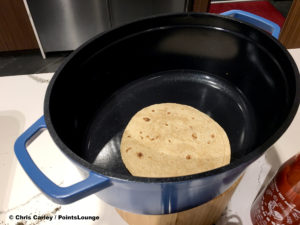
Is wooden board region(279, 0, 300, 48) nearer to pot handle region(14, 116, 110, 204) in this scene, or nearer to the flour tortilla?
the flour tortilla

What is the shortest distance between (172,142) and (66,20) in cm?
149

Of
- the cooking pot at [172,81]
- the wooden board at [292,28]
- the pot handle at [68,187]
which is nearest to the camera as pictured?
the pot handle at [68,187]

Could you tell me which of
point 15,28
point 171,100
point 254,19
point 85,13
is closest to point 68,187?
point 171,100

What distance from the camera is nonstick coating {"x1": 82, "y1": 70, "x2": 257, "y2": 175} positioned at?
68cm

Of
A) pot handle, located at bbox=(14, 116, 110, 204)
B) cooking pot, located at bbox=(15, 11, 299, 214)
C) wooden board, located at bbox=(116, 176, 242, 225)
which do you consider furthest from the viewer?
cooking pot, located at bbox=(15, 11, 299, 214)

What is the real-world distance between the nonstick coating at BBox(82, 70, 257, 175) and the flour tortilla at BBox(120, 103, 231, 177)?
32mm

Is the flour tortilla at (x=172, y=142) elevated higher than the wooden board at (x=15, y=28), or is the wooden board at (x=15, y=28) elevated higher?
the flour tortilla at (x=172, y=142)

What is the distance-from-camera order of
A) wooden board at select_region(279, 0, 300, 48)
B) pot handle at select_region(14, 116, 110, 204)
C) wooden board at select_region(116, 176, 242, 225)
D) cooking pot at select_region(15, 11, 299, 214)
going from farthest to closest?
wooden board at select_region(279, 0, 300, 48) < cooking pot at select_region(15, 11, 299, 214) < wooden board at select_region(116, 176, 242, 225) < pot handle at select_region(14, 116, 110, 204)

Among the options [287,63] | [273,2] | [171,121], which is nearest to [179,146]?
[171,121]

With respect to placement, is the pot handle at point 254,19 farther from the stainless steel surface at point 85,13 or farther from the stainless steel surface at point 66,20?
the stainless steel surface at point 66,20

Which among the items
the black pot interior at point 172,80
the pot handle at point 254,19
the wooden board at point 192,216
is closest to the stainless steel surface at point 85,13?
the black pot interior at point 172,80

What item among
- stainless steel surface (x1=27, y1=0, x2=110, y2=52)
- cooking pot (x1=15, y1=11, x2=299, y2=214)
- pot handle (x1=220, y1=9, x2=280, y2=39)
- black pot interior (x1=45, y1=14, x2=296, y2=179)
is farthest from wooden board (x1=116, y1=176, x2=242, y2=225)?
stainless steel surface (x1=27, y1=0, x2=110, y2=52)

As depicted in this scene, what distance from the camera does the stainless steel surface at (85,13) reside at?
1.67 m

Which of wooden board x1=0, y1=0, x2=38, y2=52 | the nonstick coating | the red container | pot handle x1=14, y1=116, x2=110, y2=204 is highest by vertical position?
pot handle x1=14, y1=116, x2=110, y2=204
